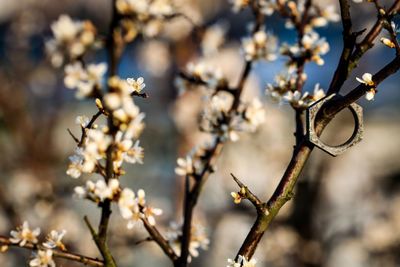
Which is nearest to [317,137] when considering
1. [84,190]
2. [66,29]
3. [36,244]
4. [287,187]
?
[287,187]

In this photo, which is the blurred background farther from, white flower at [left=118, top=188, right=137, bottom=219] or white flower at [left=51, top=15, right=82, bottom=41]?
white flower at [left=118, top=188, right=137, bottom=219]

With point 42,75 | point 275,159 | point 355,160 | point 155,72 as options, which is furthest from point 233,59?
point 42,75

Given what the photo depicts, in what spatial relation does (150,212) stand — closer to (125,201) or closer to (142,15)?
(125,201)

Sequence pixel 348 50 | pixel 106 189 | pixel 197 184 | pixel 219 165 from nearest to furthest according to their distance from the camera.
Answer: pixel 106 189 → pixel 348 50 → pixel 197 184 → pixel 219 165

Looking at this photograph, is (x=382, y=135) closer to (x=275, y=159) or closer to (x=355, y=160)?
(x=355, y=160)

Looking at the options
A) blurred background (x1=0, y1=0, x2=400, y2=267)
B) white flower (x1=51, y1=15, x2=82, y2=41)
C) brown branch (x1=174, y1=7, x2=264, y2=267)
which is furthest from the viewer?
blurred background (x1=0, y1=0, x2=400, y2=267)

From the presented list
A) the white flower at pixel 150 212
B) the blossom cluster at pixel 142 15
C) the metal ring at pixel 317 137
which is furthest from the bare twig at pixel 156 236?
→ the blossom cluster at pixel 142 15

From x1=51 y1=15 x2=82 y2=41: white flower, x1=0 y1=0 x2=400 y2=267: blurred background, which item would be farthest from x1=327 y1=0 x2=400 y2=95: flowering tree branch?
x1=0 y1=0 x2=400 y2=267: blurred background
